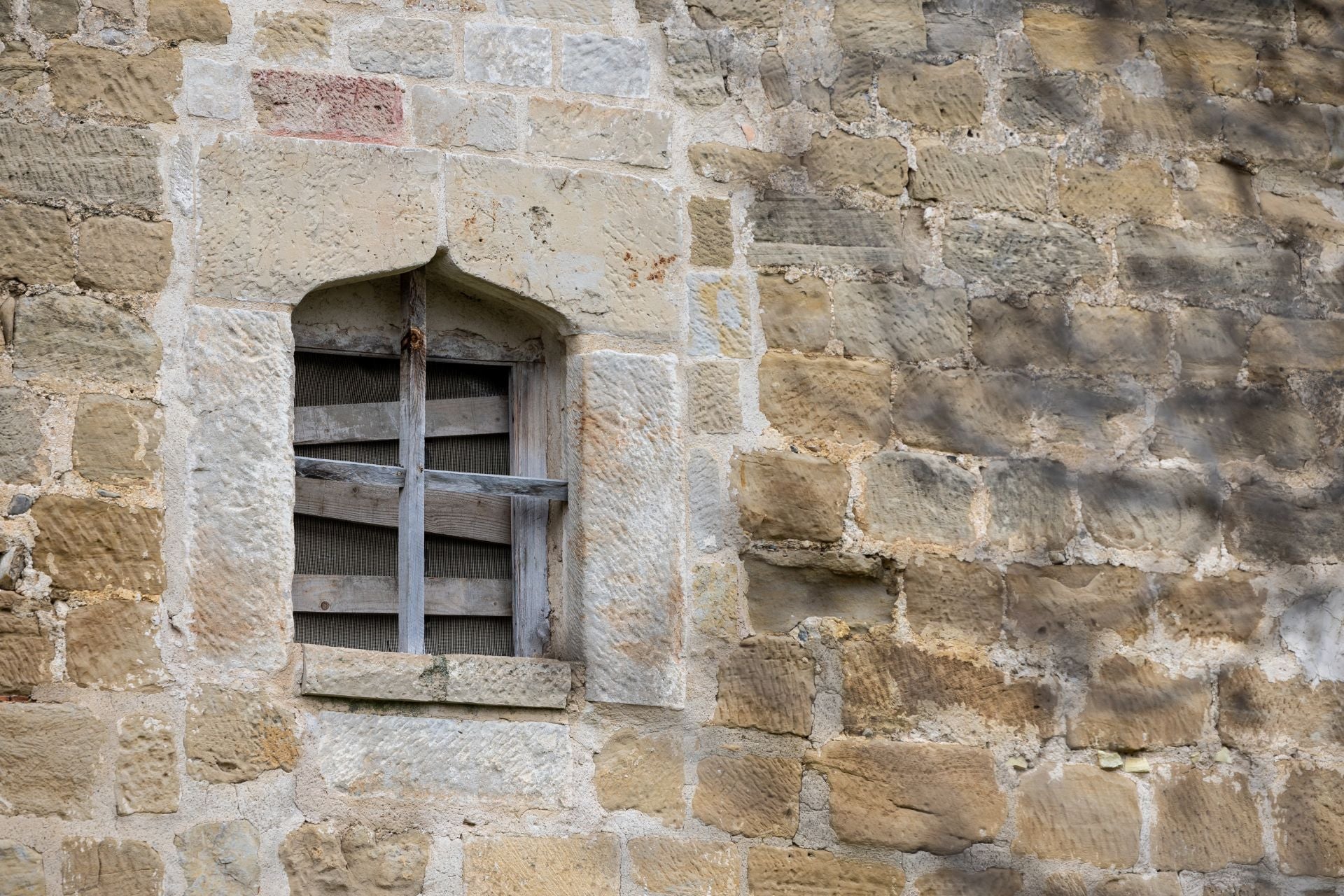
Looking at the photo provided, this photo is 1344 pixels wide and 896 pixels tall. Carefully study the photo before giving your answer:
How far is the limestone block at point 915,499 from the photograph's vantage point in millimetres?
4086

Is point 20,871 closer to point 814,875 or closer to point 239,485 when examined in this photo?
point 239,485

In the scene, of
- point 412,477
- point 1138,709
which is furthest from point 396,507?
point 1138,709

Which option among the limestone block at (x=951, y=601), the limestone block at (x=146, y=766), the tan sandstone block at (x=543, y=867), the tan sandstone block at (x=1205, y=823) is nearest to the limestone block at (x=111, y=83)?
the limestone block at (x=146, y=766)

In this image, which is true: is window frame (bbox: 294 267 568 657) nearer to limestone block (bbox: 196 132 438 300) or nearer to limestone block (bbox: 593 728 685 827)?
limestone block (bbox: 196 132 438 300)

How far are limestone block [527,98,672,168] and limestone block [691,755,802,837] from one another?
1.26 m

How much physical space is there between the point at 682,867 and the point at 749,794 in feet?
0.65

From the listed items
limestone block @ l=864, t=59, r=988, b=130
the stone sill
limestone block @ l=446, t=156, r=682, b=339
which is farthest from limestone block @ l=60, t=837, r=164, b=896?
limestone block @ l=864, t=59, r=988, b=130

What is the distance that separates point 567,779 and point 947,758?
2.60 ft

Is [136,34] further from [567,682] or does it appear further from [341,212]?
[567,682]

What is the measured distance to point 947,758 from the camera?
3.99m

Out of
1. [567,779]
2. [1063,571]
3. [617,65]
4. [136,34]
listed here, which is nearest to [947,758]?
[1063,571]

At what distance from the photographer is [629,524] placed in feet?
12.9

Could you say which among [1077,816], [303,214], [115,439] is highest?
[303,214]

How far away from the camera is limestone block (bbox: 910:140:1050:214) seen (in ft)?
14.1
